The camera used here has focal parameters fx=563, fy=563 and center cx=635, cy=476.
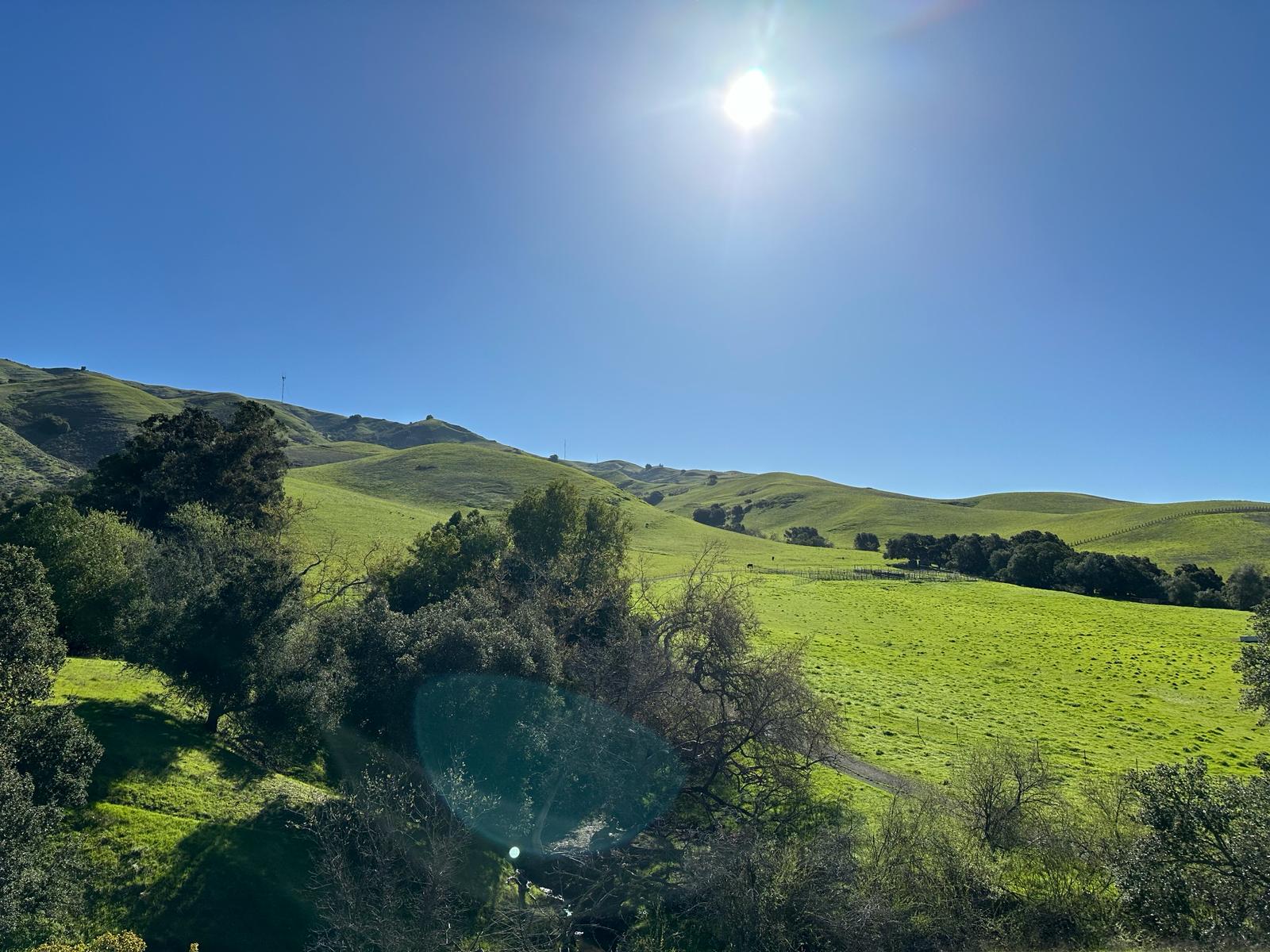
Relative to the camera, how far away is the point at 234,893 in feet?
53.0

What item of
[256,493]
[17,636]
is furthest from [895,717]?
[256,493]

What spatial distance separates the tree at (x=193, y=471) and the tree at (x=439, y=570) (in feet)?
49.3

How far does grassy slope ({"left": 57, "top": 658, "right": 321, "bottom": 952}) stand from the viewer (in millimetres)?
14852

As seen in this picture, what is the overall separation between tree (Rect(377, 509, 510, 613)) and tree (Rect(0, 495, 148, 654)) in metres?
12.8

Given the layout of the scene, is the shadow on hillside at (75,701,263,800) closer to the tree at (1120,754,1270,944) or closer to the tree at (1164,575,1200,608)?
the tree at (1120,754,1270,944)

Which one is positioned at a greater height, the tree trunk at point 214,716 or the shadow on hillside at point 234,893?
the tree trunk at point 214,716

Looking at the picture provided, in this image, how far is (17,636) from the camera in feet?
49.7

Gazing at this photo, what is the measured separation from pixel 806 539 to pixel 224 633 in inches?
5548

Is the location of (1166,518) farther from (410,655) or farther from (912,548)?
(410,655)

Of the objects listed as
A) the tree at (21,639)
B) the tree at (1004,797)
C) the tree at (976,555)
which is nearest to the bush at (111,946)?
the tree at (21,639)

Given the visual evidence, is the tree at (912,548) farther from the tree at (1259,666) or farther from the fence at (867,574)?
the tree at (1259,666)

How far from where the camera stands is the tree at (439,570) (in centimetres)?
3844

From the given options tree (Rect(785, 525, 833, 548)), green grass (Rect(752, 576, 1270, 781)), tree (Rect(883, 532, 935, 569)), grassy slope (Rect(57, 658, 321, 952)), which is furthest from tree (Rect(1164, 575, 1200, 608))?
grassy slope (Rect(57, 658, 321, 952))

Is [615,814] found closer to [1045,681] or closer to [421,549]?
[421,549]
